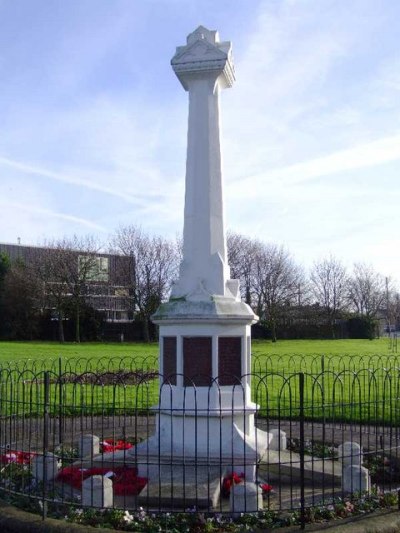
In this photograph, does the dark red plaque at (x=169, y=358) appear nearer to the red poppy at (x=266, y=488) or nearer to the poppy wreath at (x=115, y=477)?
the poppy wreath at (x=115, y=477)

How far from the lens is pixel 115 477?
8.09 m

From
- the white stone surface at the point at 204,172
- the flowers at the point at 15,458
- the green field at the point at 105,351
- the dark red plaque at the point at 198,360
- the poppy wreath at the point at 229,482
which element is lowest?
the green field at the point at 105,351

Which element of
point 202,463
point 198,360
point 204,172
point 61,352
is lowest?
point 61,352

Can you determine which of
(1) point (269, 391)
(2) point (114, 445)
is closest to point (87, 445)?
(2) point (114, 445)

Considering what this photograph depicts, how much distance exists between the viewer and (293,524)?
656cm

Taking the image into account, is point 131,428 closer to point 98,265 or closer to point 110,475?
point 110,475

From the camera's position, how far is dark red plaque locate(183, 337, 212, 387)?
908 cm

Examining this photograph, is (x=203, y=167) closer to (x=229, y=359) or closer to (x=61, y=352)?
(x=229, y=359)

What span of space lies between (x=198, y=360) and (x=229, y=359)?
46cm

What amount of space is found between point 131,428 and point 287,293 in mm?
51643


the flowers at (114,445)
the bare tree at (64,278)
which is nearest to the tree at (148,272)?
the bare tree at (64,278)

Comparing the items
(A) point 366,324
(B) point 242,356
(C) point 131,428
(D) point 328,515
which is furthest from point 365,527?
(A) point 366,324

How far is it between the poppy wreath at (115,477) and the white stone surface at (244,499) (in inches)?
52.3

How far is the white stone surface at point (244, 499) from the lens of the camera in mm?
6812
